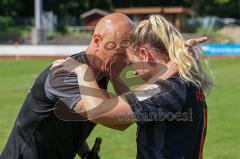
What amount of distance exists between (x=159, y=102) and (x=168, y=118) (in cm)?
9

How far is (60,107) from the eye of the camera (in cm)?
314

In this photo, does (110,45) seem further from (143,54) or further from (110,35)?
(143,54)

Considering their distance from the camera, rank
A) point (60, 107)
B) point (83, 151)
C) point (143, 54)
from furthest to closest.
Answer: point (83, 151) < point (60, 107) < point (143, 54)

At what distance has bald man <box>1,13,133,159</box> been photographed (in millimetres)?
3066

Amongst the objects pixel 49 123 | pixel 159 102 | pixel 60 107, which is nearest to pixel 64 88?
pixel 60 107

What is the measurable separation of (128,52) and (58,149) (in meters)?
0.77

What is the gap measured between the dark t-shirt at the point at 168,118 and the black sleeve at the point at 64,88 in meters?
0.35

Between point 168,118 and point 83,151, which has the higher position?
point 168,118

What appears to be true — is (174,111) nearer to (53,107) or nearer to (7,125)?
(53,107)

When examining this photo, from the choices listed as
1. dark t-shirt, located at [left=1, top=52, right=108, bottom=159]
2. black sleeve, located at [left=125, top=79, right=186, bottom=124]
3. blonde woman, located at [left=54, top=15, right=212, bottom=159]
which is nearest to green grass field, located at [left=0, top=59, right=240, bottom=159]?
dark t-shirt, located at [left=1, top=52, right=108, bottom=159]

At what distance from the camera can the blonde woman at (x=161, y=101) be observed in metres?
2.73

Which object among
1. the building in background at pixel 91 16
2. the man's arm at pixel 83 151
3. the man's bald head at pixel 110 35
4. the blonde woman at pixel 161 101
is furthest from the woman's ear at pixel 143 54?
the building in background at pixel 91 16

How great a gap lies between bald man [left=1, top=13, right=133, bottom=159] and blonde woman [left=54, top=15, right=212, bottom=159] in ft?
0.74

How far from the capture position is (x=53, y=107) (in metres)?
3.18
